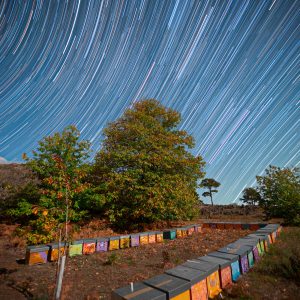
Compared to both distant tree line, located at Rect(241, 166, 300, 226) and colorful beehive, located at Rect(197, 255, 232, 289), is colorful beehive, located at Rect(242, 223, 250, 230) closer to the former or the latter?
distant tree line, located at Rect(241, 166, 300, 226)

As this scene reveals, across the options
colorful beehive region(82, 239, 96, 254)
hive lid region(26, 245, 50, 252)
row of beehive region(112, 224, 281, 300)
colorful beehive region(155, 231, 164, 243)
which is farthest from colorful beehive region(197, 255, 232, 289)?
colorful beehive region(155, 231, 164, 243)

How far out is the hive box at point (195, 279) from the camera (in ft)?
16.8

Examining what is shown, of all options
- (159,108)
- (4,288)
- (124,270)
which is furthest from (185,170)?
(4,288)

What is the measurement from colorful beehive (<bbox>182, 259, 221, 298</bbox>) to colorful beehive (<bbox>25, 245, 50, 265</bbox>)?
7596mm

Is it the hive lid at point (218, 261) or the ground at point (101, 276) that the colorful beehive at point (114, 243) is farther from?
the hive lid at point (218, 261)

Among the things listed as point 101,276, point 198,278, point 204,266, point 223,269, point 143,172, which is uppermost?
point 143,172

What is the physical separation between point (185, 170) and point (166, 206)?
478 centimetres

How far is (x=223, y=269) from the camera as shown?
653 centimetres

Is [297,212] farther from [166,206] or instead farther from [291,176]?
[166,206]

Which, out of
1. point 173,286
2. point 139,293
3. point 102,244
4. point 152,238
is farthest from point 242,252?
point 152,238

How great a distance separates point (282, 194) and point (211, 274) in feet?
70.0

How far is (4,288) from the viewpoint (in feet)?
22.6

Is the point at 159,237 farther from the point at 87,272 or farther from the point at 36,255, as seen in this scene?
the point at 36,255

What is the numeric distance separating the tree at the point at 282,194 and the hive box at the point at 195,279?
1966 cm
